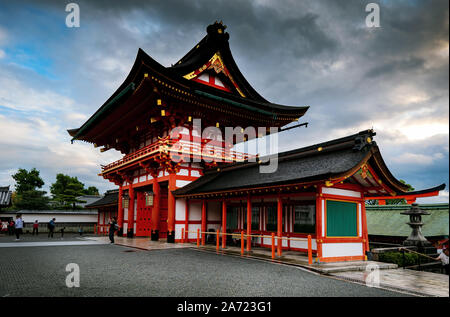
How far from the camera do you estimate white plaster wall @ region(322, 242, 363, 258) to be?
11281 millimetres

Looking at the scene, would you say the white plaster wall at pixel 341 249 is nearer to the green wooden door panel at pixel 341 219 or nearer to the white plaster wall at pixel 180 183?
the green wooden door panel at pixel 341 219

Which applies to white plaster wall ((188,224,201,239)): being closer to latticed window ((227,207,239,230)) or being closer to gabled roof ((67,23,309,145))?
latticed window ((227,207,239,230))

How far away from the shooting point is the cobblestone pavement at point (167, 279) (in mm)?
7027

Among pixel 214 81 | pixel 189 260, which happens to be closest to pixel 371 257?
pixel 189 260

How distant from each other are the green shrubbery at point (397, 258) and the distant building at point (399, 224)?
244 inches

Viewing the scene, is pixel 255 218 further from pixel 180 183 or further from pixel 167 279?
pixel 167 279

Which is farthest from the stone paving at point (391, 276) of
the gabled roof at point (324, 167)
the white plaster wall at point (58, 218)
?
the white plaster wall at point (58, 218)

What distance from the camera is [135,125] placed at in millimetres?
23141

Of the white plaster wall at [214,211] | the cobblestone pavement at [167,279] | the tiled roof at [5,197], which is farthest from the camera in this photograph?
the tiled roof at [5,197]

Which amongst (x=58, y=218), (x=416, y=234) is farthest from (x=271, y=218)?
(x=58, y=218)

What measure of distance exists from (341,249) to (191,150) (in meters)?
10.7

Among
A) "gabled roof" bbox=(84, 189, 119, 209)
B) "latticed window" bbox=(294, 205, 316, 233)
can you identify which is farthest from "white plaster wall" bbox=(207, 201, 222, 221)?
"gabled roof" bbox=(84, 189, 119, 209)
